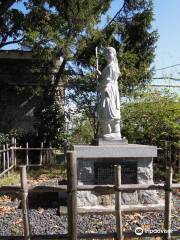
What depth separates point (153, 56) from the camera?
1997 centimetres

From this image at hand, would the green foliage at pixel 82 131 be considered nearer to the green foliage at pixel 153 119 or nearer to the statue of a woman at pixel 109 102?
the green foliage at pixel 153 119

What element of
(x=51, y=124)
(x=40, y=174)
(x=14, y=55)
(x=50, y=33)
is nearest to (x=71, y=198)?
(x=40, y=174)

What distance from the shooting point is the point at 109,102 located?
9172 mm

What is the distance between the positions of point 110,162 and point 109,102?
139 centimetres

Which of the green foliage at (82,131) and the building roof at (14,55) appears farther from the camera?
the building roof at (14,55)

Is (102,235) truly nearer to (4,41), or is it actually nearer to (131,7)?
(4,41)

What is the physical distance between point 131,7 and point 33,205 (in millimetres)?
13786

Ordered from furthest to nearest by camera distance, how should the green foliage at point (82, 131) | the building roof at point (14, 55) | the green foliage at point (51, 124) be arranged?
the building roof at point (14, 55) → the green foliage at point (82, 131) → the green foliage at point (51, 124)

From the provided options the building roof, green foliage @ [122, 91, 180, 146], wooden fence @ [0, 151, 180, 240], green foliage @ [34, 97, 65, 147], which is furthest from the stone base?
the building roof

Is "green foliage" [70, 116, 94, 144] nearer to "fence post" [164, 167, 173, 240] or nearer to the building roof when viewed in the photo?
the building roof

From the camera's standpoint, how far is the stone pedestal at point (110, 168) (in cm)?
855

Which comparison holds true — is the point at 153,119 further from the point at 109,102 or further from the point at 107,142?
the point at 107,142

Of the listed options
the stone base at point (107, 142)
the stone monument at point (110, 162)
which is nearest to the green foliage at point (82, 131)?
the stone monument at point (110, 162)

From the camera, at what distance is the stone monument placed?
856 cm
